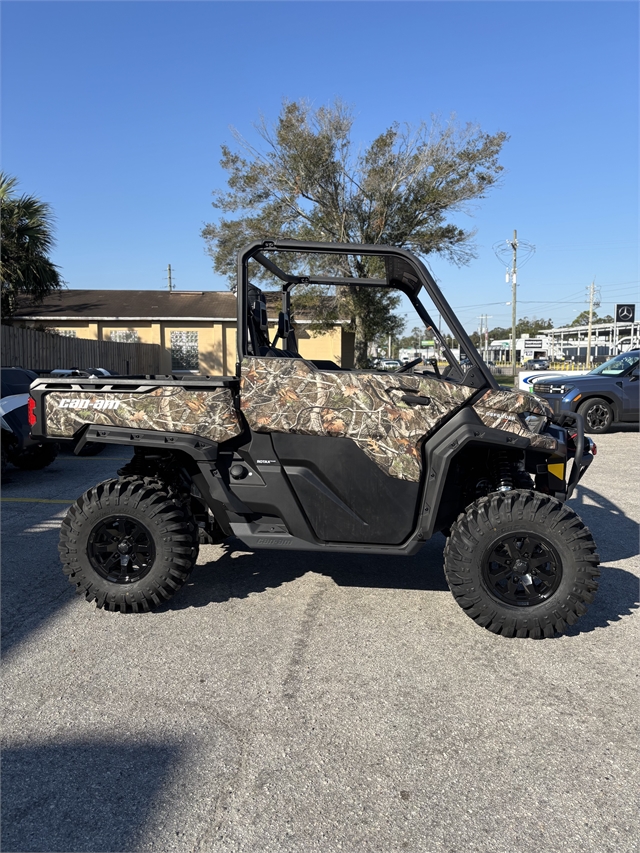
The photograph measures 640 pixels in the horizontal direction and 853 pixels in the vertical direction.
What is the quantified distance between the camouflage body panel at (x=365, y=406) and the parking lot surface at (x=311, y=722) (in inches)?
44.3

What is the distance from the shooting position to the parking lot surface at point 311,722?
2.20 metres

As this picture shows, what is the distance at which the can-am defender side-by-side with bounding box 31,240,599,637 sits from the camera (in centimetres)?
359

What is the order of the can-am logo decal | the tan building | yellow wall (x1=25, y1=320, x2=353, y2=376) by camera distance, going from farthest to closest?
yellow wall (x1=25, y1=320, x2=353, y2=376) < the tan building < the can-am logo decal

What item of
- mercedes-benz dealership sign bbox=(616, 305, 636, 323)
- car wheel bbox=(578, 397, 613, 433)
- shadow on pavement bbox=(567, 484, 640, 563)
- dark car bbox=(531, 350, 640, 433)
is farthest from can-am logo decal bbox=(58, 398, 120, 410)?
mercedes-benz dealership sign bbox=(616, 305, 636, 323)

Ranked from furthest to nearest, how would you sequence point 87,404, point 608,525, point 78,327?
point 78,327
point 608,525
point 87,404

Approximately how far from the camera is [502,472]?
401 centimetres

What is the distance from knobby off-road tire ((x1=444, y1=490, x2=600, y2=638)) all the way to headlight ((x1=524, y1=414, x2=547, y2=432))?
1.26 feet

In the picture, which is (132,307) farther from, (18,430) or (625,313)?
(18,430)

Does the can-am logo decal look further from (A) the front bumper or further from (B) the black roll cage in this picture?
(A) the front bumper

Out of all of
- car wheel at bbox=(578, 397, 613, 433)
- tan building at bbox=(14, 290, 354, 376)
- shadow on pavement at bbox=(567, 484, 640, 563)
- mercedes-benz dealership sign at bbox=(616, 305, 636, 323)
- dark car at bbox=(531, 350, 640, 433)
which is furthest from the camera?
tan building at bbox=(14, 290, 354, 376)

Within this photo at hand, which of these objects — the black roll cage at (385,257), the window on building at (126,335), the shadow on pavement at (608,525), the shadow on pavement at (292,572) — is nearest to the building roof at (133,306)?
the window on building at (126,335)

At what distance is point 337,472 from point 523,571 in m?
1.23

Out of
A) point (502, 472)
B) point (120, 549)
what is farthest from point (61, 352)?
point (502, 472)

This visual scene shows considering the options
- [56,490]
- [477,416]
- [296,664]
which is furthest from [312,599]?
[56,490]
